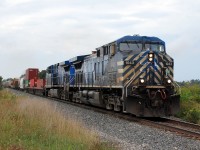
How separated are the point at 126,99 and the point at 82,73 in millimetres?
9210

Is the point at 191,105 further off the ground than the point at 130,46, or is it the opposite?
the point at 130,46

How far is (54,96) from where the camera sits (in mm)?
34031

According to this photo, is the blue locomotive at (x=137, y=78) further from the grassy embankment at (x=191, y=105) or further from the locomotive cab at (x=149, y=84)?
the grassy embankment at (x=191, y=105)

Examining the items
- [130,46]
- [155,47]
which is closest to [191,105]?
[155,47]

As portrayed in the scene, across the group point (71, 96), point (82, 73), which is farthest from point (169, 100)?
point (71, 96)

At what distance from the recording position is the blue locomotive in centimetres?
1476

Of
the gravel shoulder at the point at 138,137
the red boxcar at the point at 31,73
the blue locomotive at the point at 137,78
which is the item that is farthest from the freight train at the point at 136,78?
the red boxcar at the point at 31,73

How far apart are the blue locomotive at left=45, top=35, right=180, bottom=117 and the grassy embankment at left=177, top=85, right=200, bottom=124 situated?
2.30 ft

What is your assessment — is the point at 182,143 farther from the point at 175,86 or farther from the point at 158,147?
the point at 175,86

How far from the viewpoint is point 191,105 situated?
Result: 19.0 m

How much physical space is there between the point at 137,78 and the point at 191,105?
5214 mm

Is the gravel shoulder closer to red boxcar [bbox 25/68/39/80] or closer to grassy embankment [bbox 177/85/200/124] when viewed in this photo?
grassy embankment [bbox 177/85/200/124]

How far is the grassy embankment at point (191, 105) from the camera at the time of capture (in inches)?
587

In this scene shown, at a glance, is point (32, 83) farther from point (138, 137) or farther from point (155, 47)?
point (138, 137)
